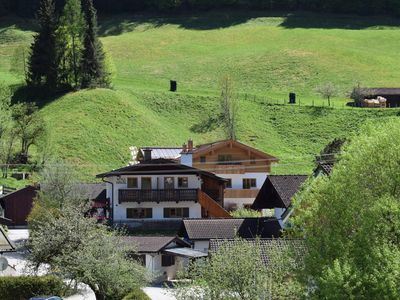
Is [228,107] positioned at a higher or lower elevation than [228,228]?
higher

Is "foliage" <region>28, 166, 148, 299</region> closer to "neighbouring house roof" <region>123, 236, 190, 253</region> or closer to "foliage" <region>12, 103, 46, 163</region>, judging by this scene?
"neighbouring house roof" <region>123, 236, 190, 253</region>

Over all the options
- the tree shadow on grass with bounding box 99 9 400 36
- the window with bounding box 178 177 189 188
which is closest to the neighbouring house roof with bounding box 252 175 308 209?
the window with bounding box 178 177 189 188

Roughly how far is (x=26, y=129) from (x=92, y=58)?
58.9ft

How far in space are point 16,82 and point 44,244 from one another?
2595 inches

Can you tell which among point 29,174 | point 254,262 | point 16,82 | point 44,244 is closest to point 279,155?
point 29,174

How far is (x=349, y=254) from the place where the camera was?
2716 centimetres

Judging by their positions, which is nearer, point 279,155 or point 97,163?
point 97,163

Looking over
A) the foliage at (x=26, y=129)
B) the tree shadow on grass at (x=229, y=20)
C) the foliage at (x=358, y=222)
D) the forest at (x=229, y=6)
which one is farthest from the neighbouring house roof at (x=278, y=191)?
the forest at (x=229, y=6)

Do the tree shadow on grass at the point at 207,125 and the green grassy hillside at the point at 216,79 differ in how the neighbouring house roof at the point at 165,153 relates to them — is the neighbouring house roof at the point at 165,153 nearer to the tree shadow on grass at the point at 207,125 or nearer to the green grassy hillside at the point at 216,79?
the green grassy hillside at the point at 216,79

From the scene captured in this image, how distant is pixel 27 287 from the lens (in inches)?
1582

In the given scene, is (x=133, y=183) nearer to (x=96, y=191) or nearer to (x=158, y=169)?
(x=158, y=169)

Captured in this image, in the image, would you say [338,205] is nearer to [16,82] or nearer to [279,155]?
[279,155]

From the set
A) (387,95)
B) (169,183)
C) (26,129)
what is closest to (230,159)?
(169,183)

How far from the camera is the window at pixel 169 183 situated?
214ft
